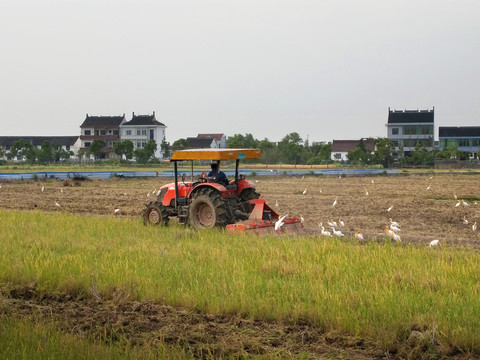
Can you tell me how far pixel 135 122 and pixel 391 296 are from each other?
308ft

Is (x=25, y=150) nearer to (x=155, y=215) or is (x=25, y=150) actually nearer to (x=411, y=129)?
(x=411, y=129)

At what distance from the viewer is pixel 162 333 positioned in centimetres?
710

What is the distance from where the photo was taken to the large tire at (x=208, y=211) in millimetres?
13938

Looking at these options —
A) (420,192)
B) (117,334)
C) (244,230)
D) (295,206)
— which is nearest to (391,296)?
(117,334)

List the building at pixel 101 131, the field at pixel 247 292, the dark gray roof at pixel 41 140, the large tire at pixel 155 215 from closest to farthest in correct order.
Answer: the field at pixel 247 292
the large tire at pixel 155 215
the building at pixel 101 131
the dark gray roof at pixel 41 140

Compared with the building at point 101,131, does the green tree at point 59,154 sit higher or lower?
lower

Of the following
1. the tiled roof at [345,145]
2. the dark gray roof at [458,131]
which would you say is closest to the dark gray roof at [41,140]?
the tiled roof at [345,145]

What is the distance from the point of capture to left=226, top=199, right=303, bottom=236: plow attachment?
13.5 metres

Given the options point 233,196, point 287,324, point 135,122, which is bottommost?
point 287,324

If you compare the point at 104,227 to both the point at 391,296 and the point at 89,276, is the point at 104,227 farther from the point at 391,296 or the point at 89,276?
the point at 391,296

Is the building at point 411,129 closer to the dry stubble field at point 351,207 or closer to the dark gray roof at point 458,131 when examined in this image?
the dark gray roof at point 458,131

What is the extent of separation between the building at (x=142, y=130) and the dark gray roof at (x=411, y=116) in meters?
36.0

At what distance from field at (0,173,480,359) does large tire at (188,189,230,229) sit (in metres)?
0.45

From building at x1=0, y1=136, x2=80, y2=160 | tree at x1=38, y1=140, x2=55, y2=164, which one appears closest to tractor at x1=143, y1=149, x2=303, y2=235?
tree at x1=38, y1=140, x2=55, y2=164
